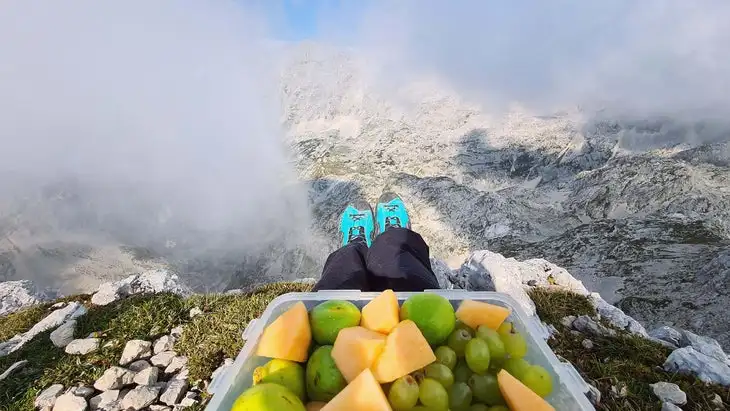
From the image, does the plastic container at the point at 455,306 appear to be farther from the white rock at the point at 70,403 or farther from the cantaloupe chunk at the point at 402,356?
the white rock at the point at 70,403

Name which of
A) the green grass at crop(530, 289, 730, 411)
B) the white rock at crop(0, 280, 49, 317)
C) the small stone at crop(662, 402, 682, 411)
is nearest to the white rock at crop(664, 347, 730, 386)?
the green grass at crop(530, 289, 730, 411)

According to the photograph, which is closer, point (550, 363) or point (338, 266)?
point (550, 363)

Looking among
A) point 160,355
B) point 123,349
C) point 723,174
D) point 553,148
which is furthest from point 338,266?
point 553,148

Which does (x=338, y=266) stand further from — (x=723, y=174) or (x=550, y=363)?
(x=723, y=174)

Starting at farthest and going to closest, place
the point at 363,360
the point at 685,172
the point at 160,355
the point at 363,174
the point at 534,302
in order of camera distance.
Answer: the point at 363,174, the point at 685,172, the point at 534,302, the point at 160,355, the point at 363,360

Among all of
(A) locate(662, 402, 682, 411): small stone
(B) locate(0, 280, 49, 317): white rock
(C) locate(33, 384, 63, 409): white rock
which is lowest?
(B) locate(0, 280, 49, 317): white rock

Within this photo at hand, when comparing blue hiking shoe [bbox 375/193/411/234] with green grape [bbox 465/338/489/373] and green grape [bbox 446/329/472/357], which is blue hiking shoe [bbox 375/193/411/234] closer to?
green grape [bbox 446/329/472/357]

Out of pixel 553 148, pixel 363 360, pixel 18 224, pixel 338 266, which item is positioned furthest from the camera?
pixel 553 148
